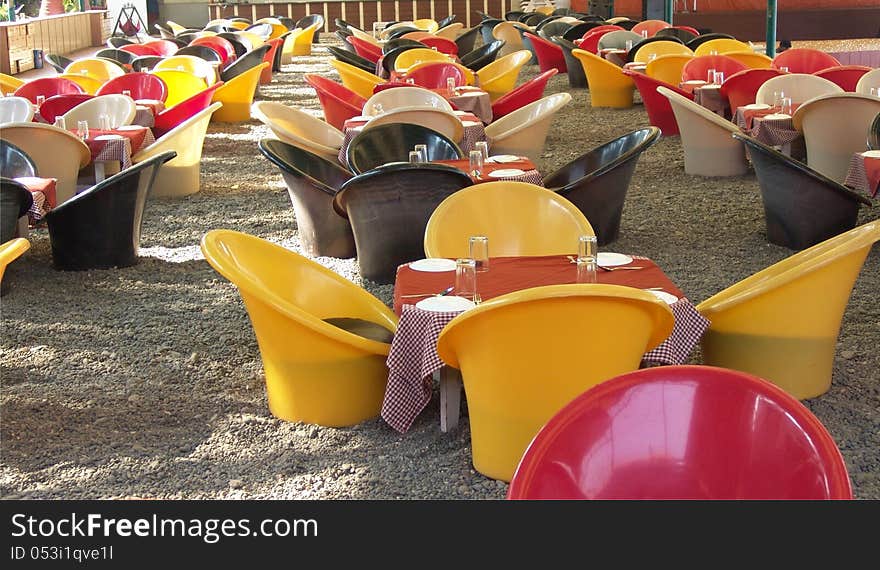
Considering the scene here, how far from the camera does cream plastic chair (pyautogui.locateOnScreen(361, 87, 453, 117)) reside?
8.23 metres

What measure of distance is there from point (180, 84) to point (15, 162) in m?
4.36

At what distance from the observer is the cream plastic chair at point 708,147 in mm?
8742

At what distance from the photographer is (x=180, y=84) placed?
34.6 ft

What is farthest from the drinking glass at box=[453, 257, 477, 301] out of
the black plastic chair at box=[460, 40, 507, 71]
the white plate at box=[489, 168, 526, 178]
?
the black plastic chair at box=[460, 40, 507, 71]

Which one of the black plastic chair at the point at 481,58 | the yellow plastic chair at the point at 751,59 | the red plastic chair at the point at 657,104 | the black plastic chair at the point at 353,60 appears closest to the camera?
the red plastic chair at the point at 657,104

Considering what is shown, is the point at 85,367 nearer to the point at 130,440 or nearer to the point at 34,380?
the point at 34,380

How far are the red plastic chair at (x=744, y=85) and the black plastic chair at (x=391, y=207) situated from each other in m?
4.46

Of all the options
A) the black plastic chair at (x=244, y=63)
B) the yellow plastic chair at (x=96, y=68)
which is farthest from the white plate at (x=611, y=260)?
the black plastic chair at (x=244, y=63)

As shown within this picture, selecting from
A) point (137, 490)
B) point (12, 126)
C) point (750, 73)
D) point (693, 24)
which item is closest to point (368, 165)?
point (12, 126)

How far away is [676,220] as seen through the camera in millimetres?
7586

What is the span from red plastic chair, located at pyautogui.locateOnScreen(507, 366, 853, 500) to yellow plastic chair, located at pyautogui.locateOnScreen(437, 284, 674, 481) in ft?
3.27

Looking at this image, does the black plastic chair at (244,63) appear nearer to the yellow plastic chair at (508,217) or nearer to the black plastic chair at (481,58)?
the black plastic chair at (481,58)

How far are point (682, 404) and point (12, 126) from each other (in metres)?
5.47

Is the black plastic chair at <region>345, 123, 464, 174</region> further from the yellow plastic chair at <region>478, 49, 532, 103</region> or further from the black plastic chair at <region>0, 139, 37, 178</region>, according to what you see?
the yellow plastic chair at <region>478, 49, 532, 103</region>
